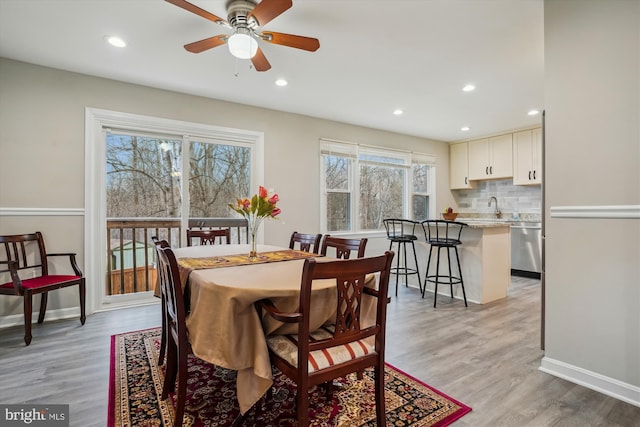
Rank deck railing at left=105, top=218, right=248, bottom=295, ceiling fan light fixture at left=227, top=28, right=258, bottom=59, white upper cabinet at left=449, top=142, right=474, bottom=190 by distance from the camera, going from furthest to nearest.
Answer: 1. white upper cabinet at left=449, top=142, right=474, bottom=190
2. deck railing at left=105, top=218, right=248, bottom=295
3. ceiling fan light fixture at left=227, top=28, right=258, bottom=59

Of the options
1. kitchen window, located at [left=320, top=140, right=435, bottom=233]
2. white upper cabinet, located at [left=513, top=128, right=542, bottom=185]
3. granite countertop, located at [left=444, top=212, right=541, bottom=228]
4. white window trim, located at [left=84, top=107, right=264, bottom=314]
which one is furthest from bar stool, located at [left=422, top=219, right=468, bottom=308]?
white window trim, located at [left=84, top=107, right=264, bottom=314]

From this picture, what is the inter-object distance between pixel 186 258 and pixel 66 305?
204cm

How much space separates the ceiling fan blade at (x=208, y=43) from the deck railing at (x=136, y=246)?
2176mm

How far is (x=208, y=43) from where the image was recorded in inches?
86.8

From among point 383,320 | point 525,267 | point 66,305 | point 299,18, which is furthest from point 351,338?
point 525,267

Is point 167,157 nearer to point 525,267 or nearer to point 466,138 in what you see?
point 466,138

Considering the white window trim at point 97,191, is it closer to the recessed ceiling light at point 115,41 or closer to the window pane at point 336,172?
the recessed ceiling light at point 115,41

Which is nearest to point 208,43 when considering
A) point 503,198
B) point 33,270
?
point 33,270

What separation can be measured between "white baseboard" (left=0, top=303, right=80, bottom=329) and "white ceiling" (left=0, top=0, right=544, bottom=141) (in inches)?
93.9

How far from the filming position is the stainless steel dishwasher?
5141 millimetres

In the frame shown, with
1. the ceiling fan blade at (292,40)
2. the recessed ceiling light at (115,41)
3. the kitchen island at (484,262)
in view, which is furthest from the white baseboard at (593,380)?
the recessed ceiling light at (115,41)

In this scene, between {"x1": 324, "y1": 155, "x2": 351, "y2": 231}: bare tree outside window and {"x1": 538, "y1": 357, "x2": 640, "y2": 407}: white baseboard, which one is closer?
{"x1": 538, "y1": 357, "x2": 640, "y2": 407}: white baseboard

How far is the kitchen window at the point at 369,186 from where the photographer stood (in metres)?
5.02

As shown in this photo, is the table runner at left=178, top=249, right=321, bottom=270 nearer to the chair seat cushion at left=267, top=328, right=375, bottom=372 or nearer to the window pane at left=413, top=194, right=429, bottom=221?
the chair seat cushion at left=267, top=328, right=375, bottom=372
